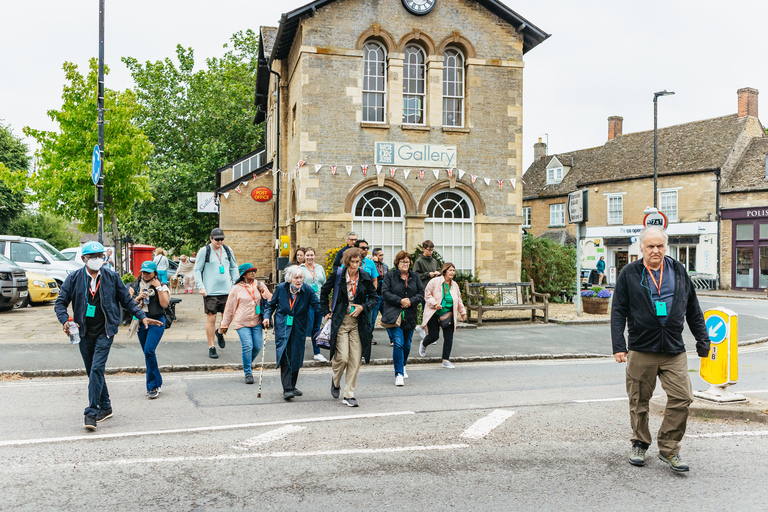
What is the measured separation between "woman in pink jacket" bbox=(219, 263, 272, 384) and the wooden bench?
23.8 ft

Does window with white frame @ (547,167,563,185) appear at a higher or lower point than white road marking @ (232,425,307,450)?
higher

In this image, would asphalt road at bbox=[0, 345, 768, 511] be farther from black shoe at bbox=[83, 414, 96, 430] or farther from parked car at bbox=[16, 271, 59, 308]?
parked car at bbox=[16, 271, 59, 308]

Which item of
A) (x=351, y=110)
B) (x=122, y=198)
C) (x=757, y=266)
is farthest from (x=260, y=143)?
(x=757, y=266)

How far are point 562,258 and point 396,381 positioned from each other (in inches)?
573

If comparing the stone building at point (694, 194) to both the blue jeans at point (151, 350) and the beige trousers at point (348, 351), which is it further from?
the blue jeans at point (151, 350)

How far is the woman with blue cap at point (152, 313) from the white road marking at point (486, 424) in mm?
3892

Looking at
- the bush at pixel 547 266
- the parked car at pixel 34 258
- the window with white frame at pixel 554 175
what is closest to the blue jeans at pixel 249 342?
the bush at pixel 547 266

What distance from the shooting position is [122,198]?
20672 millimetres

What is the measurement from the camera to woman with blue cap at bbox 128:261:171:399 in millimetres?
8047

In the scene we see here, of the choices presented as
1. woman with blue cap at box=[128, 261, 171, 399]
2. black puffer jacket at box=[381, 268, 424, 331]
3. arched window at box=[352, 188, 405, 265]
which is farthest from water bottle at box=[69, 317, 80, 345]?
arched window at box=[352, 188, 405, 265]

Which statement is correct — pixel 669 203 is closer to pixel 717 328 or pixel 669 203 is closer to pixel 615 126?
pixel 615 126

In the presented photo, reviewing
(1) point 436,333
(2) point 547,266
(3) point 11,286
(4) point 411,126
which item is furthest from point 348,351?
(2) point 547,266

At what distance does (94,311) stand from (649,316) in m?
5.13

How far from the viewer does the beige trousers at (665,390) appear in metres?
5.15
